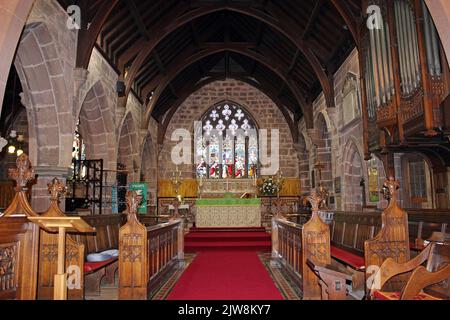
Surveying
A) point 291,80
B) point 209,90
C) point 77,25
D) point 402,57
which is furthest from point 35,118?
point 209,90

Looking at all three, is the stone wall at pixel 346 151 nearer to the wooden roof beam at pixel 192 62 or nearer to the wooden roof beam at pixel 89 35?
the wooden roof beam at pixel 192 62

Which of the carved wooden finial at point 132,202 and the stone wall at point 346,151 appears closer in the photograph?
the carved wooden finial at point 132,202

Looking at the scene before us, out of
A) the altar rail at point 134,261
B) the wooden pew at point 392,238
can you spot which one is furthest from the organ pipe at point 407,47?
the altar rail at point 134,261

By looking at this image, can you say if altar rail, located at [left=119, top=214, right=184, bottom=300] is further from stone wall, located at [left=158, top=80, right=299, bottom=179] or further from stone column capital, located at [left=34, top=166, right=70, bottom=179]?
stone wall, located at [left=158, top=80, right=299, bottom=179]

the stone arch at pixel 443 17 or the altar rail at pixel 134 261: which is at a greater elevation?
the stone arch at pixel 443 17

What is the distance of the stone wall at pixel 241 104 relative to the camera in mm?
16391

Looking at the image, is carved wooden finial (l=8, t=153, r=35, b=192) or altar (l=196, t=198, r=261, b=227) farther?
altar (l=196, t=198, r=261, b=227)

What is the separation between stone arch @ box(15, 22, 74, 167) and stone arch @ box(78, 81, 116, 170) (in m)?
2.38

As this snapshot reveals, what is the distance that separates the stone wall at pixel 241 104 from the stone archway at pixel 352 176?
20.1ft

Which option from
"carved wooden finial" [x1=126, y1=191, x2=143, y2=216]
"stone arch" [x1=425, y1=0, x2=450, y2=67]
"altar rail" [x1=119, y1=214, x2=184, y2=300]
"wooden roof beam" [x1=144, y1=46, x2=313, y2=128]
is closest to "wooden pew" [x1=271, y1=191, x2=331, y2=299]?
"altar rail" [x1=119, y1=214, x2=184, y2=300]

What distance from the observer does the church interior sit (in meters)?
4.03

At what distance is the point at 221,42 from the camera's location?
46.2 feet

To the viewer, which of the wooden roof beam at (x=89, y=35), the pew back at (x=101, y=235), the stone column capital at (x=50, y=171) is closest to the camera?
the pew back at (x=101, y=235)

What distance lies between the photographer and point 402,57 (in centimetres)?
580
